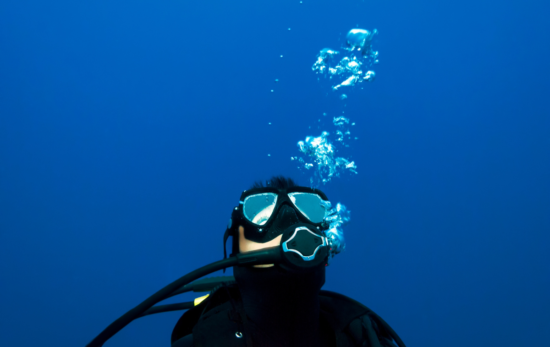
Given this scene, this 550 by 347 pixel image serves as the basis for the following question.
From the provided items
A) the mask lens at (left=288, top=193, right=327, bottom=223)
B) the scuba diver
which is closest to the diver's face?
the scuba diver

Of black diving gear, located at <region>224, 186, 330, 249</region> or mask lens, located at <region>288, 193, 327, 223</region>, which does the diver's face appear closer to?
black diving gear, located at <region>224, 186, 330, 249</region>

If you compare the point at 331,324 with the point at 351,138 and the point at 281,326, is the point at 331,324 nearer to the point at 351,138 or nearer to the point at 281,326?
the point at 281,326

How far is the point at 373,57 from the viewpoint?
603 cm

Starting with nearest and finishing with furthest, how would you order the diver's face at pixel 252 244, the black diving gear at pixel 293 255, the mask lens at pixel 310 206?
the black diving gear at pixel 293 255 → the diver's face at pixel 252 244 → the mask lens at pixel 310 206

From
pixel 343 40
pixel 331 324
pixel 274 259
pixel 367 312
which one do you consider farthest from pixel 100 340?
Result: pixel 343 40

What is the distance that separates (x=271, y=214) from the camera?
1.53 meters

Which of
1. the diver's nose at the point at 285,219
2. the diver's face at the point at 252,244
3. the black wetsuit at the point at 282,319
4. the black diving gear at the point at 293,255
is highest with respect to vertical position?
the diver's nose at the point at 285,219

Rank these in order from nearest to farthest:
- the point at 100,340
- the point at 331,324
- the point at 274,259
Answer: the point at 100,340
the point at 274,259
the point at 331,324

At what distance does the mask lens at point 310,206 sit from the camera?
162cm

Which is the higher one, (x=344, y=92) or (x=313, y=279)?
(x=344, y=92)

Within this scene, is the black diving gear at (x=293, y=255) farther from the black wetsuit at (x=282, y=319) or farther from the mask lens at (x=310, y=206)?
the mask lens at (x=310, y=206)

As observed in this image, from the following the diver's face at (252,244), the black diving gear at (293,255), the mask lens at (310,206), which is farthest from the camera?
the mask lens at (310,206)

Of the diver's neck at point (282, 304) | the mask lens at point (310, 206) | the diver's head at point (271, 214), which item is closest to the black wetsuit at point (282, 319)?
the diver's neck at point (282, 304)

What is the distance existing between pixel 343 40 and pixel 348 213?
3.24 meters
